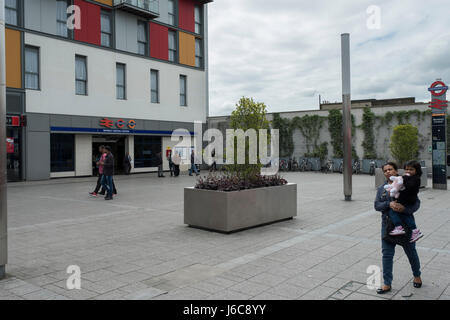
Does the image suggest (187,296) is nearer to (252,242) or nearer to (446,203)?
(252,242)

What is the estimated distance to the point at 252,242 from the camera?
23.6 feet

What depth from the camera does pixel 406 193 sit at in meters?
4.48

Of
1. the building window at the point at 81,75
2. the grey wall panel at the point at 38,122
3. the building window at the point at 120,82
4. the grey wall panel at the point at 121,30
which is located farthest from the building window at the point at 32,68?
the grey wall panel at the point at 121,30

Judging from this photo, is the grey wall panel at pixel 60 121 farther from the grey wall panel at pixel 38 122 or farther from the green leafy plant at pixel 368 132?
the green leafy plant at pixel 368 132

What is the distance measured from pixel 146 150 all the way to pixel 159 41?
7734mm

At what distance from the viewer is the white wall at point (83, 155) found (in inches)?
932

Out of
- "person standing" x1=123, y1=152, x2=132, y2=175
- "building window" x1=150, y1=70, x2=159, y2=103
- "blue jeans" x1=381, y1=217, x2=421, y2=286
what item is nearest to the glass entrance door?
"person standing" x1=123, y1=152, x2=132, y2=175

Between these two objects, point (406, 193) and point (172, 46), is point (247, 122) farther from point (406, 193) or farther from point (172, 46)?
point (172, 46)

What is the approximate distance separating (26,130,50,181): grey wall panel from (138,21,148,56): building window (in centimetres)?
923

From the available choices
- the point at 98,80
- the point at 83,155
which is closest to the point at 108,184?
the point at 83,155

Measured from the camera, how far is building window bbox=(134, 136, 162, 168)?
27.3 m

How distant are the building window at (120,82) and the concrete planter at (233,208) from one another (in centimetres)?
1908

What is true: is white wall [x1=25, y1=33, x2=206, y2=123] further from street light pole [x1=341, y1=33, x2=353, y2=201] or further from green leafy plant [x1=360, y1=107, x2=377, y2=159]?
street light pole [x1=341, y1=33, x2=353, y2=201]
